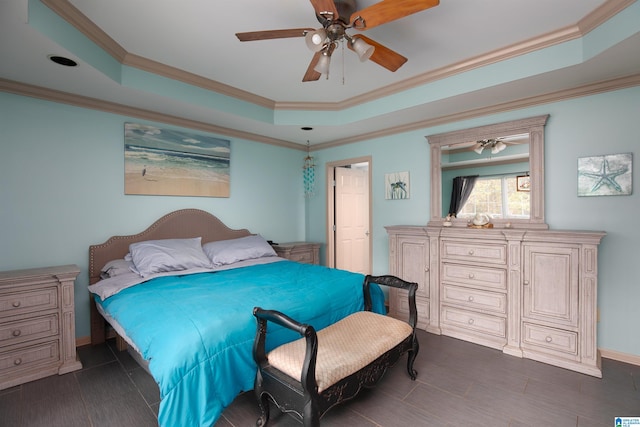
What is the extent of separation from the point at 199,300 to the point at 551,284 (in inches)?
117

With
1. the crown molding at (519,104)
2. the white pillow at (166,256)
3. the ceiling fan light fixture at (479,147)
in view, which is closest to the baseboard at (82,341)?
the white pillow at (166,256)

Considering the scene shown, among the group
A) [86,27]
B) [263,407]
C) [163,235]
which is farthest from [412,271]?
[86,27]

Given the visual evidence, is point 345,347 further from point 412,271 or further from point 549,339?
point 549,339

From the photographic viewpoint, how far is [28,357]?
7.86ft

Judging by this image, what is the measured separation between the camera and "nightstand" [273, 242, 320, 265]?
4.41m

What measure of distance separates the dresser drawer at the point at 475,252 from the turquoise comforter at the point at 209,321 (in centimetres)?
99

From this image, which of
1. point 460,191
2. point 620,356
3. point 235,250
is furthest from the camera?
point 235,250

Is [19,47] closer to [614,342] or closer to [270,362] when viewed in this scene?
[270,362]

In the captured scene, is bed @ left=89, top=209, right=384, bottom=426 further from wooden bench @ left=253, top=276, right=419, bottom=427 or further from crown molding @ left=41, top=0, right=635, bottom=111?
crown molding @ left=41, top=0, right=635, bottom=111

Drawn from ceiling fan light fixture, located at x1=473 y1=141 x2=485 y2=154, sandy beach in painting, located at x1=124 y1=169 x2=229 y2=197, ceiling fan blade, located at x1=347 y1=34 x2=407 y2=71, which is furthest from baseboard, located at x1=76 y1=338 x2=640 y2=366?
sandy beach in painting, located at x1=124 y1=169 x2=229 y2=197

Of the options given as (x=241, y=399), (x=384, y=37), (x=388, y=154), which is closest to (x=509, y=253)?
(x=388, y=154)

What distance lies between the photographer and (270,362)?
1.82 m

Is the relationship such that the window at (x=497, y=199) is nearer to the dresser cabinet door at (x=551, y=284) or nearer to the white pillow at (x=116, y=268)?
the dresser cabinet door at (x=551, y=284)

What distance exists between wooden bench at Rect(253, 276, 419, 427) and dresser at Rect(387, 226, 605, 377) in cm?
126
